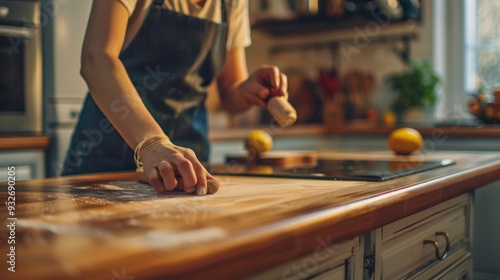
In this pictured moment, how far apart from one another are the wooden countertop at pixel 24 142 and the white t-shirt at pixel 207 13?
74 cm

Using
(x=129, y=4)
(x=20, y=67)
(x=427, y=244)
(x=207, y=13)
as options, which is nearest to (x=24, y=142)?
(x=20, y=67)

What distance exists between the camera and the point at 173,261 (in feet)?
1.40

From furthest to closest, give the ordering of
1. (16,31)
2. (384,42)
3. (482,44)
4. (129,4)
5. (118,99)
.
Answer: (384,42), (482,44), (16,31), (129,4), (118,99)

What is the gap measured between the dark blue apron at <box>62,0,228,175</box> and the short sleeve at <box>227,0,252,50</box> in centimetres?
6

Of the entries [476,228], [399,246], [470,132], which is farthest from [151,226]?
[470,132]

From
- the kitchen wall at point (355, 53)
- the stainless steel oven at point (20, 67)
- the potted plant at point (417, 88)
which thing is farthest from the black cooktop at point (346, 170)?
the kitchen wall at point (355, 53)

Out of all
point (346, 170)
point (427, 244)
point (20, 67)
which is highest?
point (20, 67)

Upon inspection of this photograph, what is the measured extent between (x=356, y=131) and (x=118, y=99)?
2.00m

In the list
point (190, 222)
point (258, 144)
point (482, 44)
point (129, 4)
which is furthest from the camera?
point (482, 44)

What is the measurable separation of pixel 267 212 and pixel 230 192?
0.68 feet

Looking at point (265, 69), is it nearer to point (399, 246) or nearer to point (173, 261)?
point (399, 246)

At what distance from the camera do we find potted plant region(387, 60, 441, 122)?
9.23 feet

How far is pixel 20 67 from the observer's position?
1980mm

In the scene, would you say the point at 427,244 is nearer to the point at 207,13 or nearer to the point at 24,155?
the point at 207,13
